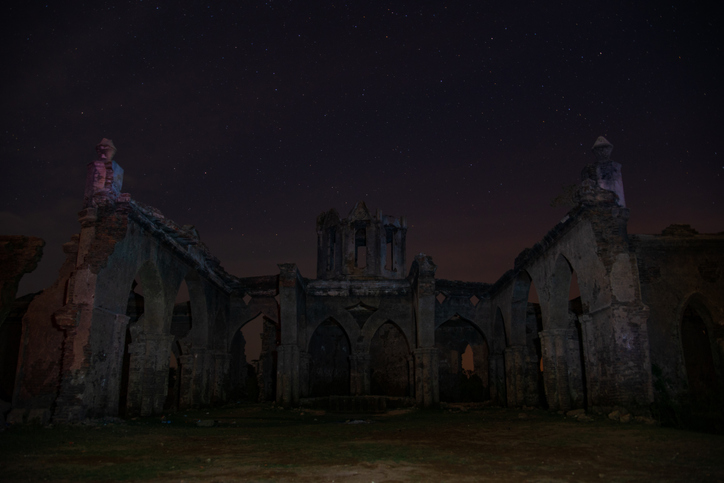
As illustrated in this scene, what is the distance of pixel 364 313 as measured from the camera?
75.5 feet

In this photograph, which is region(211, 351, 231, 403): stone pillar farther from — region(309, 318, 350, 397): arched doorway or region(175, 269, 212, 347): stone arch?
region(309, 318, 350, 397): arched doorway

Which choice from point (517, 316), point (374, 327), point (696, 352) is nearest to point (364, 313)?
point (374, 327)

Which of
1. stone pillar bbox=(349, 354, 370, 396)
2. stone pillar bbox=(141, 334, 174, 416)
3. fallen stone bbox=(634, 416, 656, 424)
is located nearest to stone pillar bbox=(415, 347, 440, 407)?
stone pillar bbox=(349, 354, 370, 396)

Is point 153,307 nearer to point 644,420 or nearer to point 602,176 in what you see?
point 602,176

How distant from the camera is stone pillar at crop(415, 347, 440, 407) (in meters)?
18.0

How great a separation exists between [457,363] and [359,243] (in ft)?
25.1

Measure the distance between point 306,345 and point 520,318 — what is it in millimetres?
8252

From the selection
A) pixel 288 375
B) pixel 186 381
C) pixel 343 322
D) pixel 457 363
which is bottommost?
pixel 186 381

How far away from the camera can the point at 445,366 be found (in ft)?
82.1

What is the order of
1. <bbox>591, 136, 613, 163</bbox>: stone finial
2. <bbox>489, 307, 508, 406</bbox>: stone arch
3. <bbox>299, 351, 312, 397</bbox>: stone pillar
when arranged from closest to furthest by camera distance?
<bbox>591, 136, 613, 163</bbox>: stone finial → <bbox>299, 351, 312, 397</bbox>: stone pillar → <bbox>489, 307, 508, 406</bbox>: stone arch

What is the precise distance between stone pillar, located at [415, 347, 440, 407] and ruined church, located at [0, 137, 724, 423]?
1.9 inches

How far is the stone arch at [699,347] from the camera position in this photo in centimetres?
1212

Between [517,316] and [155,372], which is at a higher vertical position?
[517,316]

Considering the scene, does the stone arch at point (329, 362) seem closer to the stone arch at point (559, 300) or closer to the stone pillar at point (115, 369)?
the stone arch at point (559, 300)
